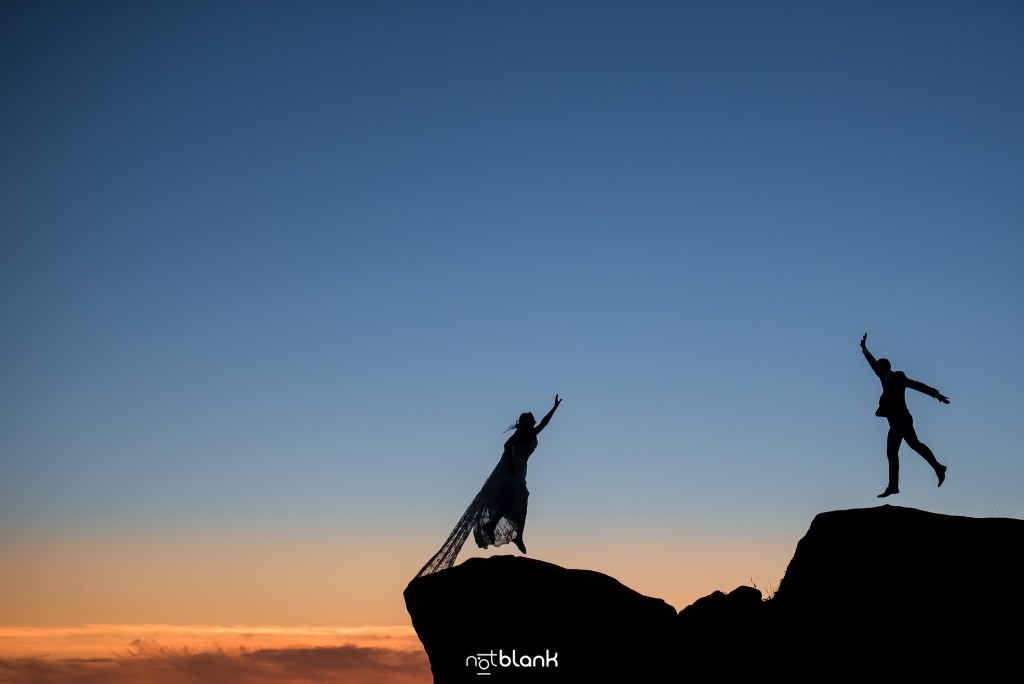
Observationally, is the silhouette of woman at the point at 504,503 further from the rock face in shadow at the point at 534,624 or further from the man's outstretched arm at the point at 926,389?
the man's outstretched arm at the point at 926,389

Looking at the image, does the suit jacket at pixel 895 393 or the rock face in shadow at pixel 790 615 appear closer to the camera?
the rock face in shadow at pixel 790 615

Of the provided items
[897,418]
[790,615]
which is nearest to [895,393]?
[897,418]

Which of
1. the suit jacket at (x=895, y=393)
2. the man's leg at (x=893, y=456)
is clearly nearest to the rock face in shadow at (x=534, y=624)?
the man's leg at (x=893, y=456)

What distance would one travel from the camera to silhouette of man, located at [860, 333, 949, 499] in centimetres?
1541

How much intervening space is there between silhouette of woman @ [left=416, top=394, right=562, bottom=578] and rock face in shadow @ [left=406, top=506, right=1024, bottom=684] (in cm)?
270

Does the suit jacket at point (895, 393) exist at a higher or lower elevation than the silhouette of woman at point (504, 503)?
higher

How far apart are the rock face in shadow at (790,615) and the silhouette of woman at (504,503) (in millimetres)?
2704

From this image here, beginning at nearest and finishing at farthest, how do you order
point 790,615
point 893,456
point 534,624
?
point 790,615 < point 534,624 < point 893,456

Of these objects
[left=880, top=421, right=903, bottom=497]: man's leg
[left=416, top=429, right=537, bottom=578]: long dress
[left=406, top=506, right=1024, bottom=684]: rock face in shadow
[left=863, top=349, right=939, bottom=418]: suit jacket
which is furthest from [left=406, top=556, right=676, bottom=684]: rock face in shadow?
[left=863, top=349, right=939, bottom=418]: suit jacket

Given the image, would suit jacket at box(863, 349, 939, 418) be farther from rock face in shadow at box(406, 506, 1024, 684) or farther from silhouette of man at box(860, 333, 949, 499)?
rock face in shadow at box(406, 506, 1024, 684)

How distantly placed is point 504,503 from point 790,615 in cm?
711

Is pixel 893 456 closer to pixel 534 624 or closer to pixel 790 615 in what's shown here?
pixel 790 615

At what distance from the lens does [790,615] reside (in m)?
13.3

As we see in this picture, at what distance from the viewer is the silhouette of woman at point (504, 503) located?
1891 centimetres
